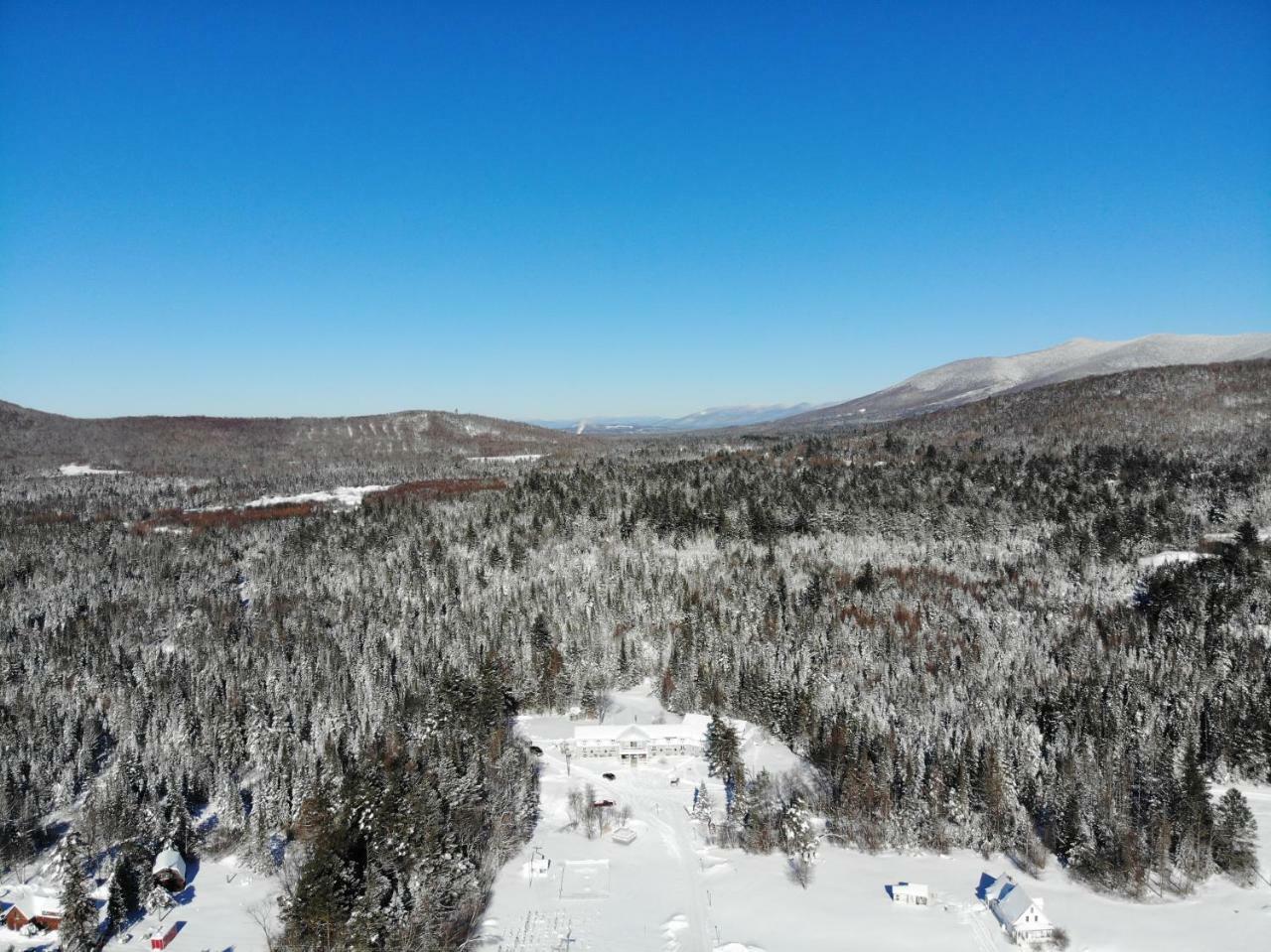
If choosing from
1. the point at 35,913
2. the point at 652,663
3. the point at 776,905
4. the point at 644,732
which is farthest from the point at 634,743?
the point at 35,913

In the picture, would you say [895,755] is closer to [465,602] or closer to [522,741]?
[522,741]

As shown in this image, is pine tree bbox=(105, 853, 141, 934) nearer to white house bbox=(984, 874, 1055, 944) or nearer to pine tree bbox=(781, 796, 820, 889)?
pine tree bbox=(781, 796, 820, 889)

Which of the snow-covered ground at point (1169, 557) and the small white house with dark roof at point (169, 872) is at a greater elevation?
the snow-covered ground at point (1169, 557)

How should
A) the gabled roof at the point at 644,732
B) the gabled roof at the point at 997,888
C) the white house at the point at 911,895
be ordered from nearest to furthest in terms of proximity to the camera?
the gabled roof at the point at 997,888 → the white house at the point at 911,895 → the gabled roof at the point at 644,732

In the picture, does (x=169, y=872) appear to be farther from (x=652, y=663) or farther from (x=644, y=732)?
(x=652, y=663)

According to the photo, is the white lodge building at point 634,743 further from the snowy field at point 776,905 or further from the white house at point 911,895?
the white house at point 911,895

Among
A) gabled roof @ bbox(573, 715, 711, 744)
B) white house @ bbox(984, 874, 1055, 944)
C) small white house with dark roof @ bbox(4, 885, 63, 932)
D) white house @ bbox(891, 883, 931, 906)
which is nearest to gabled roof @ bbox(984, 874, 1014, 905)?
white house @ bbox(984, 874, 1055, 944)

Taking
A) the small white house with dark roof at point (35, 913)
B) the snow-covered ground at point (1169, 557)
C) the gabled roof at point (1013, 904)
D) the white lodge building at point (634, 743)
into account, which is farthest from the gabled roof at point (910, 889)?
the snow-covered ground at point (1169, 557)
